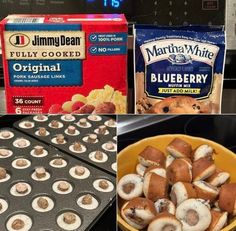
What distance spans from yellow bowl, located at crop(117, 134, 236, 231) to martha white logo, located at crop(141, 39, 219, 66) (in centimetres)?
25

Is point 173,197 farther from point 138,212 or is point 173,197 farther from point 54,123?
point 54,123

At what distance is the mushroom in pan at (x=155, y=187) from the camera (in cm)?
65

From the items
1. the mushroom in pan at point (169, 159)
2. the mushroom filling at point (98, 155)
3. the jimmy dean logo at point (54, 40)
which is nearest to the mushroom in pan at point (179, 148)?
the mushroom in pan at point (169, 159)

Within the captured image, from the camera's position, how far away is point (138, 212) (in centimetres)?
62

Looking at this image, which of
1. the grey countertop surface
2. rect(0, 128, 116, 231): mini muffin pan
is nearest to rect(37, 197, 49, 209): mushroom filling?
rect(0, 128, 116, 231): mini muffin pan

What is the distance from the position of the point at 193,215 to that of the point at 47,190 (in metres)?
0.23

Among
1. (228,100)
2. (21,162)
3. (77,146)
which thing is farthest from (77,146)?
(228,100)

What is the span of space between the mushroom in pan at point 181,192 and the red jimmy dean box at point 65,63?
35 centimetres

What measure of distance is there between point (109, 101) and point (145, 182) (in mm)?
337

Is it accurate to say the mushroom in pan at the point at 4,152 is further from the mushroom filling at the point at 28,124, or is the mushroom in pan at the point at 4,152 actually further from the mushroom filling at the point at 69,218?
the mushroom filling at the point at 69,218

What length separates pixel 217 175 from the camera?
2.31 ft

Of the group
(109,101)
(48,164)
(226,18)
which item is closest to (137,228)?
(48,164)

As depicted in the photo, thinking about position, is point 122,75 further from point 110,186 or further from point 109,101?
point 110,186

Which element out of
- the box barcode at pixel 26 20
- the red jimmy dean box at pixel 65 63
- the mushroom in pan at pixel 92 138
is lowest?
the mushroom in pan at pixel 92 138
